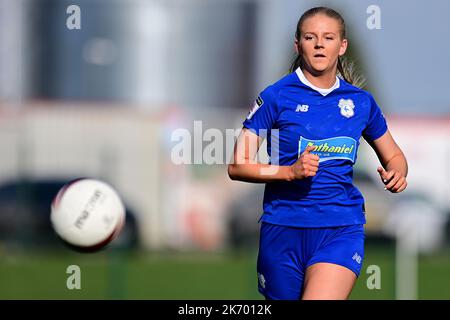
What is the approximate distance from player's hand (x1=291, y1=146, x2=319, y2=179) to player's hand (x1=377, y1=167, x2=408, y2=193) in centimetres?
54

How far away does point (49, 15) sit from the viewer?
2556 centimetres

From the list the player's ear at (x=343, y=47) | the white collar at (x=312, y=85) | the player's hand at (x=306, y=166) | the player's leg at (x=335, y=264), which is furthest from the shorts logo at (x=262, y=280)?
the player's ear at (x=343, y=47)

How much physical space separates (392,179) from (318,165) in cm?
52

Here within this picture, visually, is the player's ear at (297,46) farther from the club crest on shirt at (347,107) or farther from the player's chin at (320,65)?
the club crest on shirt at (347,107)

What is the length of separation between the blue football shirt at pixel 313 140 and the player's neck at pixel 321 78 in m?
0.03

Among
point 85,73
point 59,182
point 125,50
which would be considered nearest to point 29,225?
point 59,182

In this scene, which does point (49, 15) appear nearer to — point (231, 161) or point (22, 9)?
point (22, 9)

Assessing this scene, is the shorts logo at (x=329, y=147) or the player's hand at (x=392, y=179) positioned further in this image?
the player's hand at (x=392, y=179)

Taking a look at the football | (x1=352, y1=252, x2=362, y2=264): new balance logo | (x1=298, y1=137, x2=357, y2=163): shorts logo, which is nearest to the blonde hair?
(x1=298, y1=137, x2=357, y2=163): shorts logo

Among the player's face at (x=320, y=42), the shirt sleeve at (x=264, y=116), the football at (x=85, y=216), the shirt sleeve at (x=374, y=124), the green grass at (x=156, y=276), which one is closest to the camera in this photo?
the player's face at (x=320, y=42)

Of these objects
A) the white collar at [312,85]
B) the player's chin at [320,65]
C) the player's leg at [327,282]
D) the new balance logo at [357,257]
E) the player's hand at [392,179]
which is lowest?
the player's leg at [327,282]

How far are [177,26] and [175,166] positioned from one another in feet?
19.8

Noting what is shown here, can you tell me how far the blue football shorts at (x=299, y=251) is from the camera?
5.60 metres

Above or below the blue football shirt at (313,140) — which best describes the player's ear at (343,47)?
above
